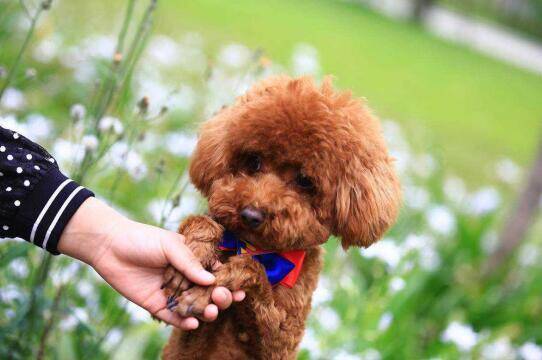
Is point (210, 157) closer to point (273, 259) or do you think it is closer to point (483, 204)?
point (273, 259)

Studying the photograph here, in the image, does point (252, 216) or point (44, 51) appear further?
point (44, 51)

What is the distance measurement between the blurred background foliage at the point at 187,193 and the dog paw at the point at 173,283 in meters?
0.49

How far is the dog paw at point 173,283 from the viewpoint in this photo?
1.64 m

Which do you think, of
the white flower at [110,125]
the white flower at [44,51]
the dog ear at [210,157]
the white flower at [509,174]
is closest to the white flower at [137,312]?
A: the white flower at [110,125]

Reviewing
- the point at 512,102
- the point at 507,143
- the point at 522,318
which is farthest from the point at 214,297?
the point at 512,102

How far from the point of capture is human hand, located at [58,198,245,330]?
5.66ft

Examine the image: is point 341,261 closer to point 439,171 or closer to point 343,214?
point 439,171

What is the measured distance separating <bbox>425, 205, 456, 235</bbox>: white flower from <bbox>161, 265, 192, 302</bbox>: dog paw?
103 inches

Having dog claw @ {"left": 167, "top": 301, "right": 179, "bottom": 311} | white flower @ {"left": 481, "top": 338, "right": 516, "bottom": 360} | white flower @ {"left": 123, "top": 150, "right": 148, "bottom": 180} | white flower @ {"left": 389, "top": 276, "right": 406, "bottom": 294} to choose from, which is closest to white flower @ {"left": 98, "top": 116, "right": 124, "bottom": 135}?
white flower @ {"left": 123, "top": 150, "right": 148, "bottom": 180}

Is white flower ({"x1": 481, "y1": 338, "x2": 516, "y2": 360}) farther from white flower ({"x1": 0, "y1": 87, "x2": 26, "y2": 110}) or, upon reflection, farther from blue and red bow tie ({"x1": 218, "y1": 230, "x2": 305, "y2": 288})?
white flower ({"x1": 0, "y1": 87, "x2": 26, "y2": 110})

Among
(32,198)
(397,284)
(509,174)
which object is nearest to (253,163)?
(32,198)

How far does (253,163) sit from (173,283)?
0.37 m

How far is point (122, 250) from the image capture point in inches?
69.8

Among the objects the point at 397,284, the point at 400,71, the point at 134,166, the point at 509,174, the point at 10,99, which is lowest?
the point at 400,71
